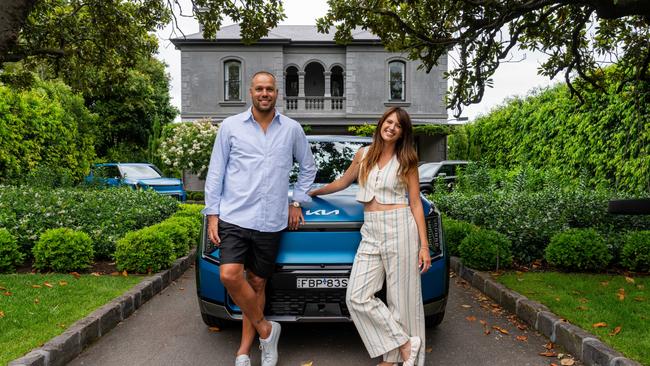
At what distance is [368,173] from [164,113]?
34.3m

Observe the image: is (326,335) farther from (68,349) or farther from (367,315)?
(68,349)

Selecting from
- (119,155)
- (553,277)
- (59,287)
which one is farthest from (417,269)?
(119,155)

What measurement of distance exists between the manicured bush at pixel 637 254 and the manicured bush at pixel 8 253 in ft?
24.5

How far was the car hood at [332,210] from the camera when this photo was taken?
3.63 meters

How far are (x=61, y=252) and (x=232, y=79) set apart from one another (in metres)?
19.2

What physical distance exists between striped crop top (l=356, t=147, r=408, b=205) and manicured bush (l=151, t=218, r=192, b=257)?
13.6ft

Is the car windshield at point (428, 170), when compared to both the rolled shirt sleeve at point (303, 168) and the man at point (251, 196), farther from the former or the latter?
the man at point (251, 196)

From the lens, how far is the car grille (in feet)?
11.5

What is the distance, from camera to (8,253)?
614 cm

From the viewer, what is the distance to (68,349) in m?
3.71

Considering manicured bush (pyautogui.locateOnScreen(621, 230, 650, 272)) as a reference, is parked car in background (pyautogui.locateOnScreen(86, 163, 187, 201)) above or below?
above

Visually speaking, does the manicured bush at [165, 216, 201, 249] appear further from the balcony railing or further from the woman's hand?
the balcony railing

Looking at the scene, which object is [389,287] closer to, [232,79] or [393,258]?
[393,258]

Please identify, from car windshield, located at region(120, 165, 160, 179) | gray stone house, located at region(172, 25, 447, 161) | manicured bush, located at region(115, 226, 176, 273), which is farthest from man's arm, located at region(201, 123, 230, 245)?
gray stone house, located at region(172, 25, 447, 161)
